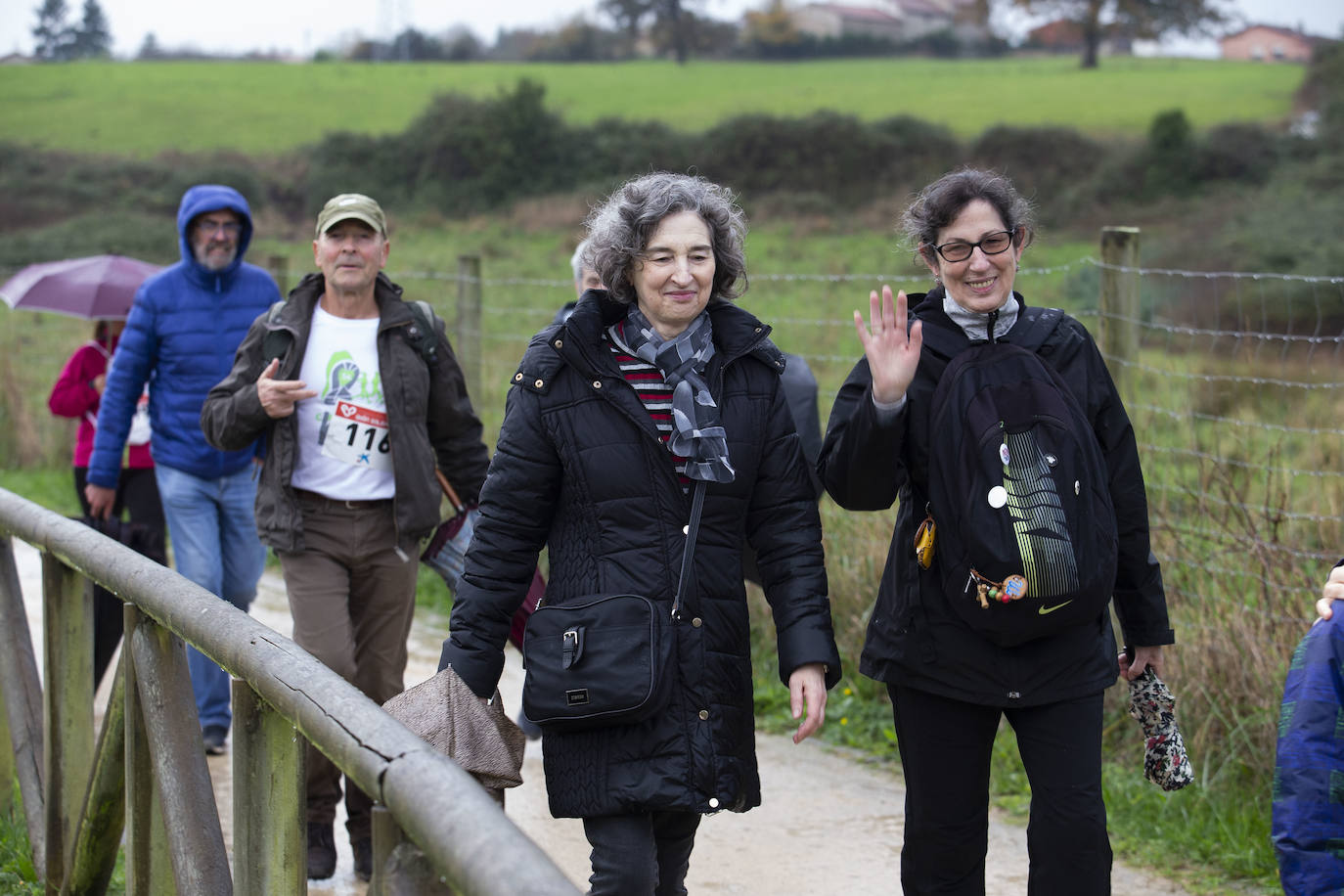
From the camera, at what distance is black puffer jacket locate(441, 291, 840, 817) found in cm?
310

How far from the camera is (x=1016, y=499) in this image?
3000mm

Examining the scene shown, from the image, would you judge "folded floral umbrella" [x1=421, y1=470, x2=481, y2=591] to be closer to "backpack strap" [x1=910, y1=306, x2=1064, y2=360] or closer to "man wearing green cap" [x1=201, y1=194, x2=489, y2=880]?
"man wearing green cap" [x1=201, y1=194, x2=489, y2=880]

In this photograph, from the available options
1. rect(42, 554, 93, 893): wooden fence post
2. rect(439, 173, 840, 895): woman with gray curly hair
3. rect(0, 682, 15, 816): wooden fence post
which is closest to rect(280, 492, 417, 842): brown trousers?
rect(42, 554, 93, 893): wooden fence post

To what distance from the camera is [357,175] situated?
48719 millimetres

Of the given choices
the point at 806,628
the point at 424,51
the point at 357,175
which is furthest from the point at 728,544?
the point at 424,51

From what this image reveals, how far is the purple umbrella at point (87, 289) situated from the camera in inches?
265

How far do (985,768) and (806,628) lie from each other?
0.52 metres

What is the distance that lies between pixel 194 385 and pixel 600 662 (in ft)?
9.77

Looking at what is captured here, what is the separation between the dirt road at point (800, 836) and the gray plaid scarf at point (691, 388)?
1638mm

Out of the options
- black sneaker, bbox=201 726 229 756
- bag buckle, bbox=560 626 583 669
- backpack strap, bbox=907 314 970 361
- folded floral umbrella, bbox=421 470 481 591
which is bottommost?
black sneaker, bbox=201 726 229 756

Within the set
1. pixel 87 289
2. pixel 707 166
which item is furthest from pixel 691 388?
pixel 707 166

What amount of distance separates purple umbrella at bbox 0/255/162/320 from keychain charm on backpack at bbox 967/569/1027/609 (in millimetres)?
4692

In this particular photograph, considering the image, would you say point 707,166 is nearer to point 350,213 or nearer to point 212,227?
point 212,227

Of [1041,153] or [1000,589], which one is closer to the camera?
[1000,589]
